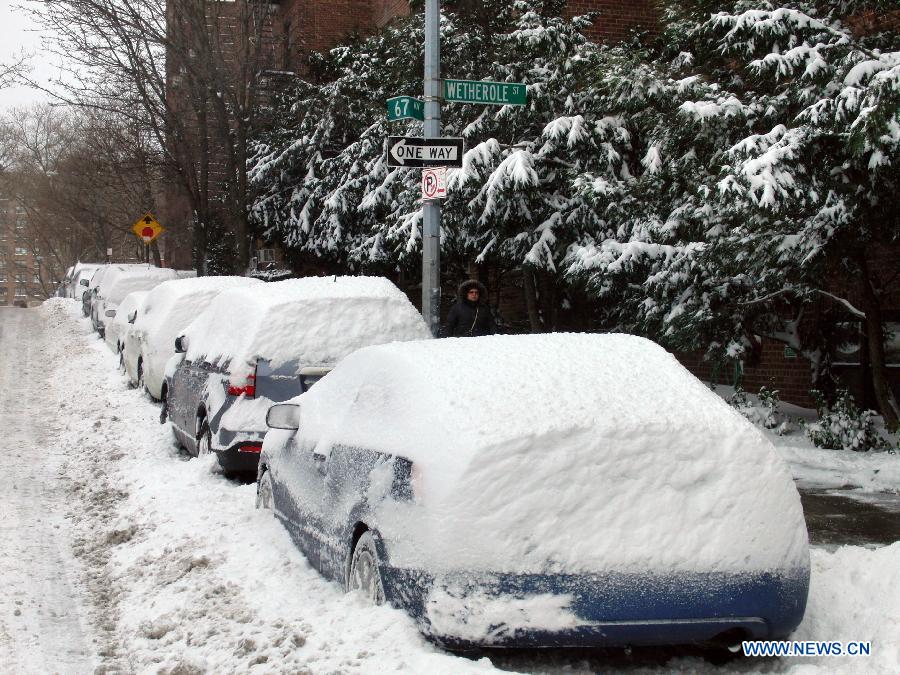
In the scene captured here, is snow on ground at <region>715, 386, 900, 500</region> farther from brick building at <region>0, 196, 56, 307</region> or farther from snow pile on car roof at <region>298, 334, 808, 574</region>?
brick building at <region>0, 196, 56, 307</region>

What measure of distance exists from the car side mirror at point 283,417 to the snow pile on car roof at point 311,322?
2.30 meters

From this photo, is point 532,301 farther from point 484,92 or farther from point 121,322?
point 121,322

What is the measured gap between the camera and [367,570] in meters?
4.98

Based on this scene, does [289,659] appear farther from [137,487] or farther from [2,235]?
[2,235]

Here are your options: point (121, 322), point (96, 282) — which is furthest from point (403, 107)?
point (96, 282)

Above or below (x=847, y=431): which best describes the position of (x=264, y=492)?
above

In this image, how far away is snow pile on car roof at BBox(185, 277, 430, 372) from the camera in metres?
8.98

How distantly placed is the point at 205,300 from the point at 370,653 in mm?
11169

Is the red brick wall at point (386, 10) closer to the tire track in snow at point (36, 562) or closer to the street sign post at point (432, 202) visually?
the street sign post at point (432, 202)

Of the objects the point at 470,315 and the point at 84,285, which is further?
the point at 84,285

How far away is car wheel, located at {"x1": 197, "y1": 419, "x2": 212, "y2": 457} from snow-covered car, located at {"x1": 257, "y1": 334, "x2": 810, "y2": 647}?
4.35 metres

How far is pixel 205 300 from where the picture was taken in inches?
587

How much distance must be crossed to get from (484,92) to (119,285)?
15410mm

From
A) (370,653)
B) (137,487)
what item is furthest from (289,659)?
(137,487)
